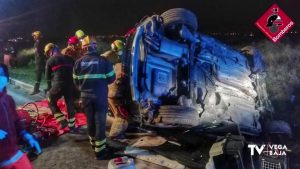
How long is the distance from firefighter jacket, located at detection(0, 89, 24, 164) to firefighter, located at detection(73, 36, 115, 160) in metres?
1.45

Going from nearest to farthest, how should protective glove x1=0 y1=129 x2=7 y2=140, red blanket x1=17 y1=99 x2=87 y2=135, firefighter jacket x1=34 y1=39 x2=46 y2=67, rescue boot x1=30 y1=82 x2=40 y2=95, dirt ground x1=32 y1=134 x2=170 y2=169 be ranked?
protective glove x1=0 y1=129 x2=7 y2=140 < dirt ground x1=32 y1=134 x2=170 y2=169 < red blanket x1=17 y1=99 x2=87 y2=135 < firefighter jacket x1=34 y1=39 x2=46 y2=67 < rescue boot x1=30 y1=82 x2=40 y2=95

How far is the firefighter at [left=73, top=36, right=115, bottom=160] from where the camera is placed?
153 inches

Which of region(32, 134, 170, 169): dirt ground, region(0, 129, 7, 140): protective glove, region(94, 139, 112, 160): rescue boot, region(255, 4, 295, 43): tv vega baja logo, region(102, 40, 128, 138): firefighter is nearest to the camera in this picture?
region(0, 129, 7, 140): protective glove

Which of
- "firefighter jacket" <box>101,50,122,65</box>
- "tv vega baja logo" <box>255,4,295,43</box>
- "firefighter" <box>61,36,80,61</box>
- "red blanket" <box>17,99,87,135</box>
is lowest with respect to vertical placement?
"red blanket" <box>17,99,87,135</box>

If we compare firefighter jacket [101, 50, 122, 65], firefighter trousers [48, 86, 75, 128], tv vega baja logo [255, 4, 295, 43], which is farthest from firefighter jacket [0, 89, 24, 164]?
tv vega baja logo [255, 4, 295, 43]

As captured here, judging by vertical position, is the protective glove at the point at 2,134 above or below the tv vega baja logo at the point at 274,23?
below

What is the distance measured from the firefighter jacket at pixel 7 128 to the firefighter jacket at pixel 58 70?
242cm

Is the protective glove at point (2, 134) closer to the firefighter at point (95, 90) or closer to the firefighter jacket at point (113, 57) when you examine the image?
the firefighter at point (95, 90)

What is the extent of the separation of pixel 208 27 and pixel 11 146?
6461mm

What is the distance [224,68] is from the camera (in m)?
4.46

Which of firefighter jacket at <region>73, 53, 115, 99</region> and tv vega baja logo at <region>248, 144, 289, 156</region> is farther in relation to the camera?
Result: firefighter jacket at <region>73, 53, 115, 99</region>

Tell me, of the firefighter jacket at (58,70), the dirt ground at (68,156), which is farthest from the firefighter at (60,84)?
the dirt ground at (68,156)

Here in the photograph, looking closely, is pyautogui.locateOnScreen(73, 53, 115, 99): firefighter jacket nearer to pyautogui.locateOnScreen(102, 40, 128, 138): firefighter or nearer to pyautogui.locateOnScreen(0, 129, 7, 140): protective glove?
pyautogui.locateOnScreen(102, 40, 128, 138): firefighter

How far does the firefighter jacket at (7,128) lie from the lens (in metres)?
2.34
